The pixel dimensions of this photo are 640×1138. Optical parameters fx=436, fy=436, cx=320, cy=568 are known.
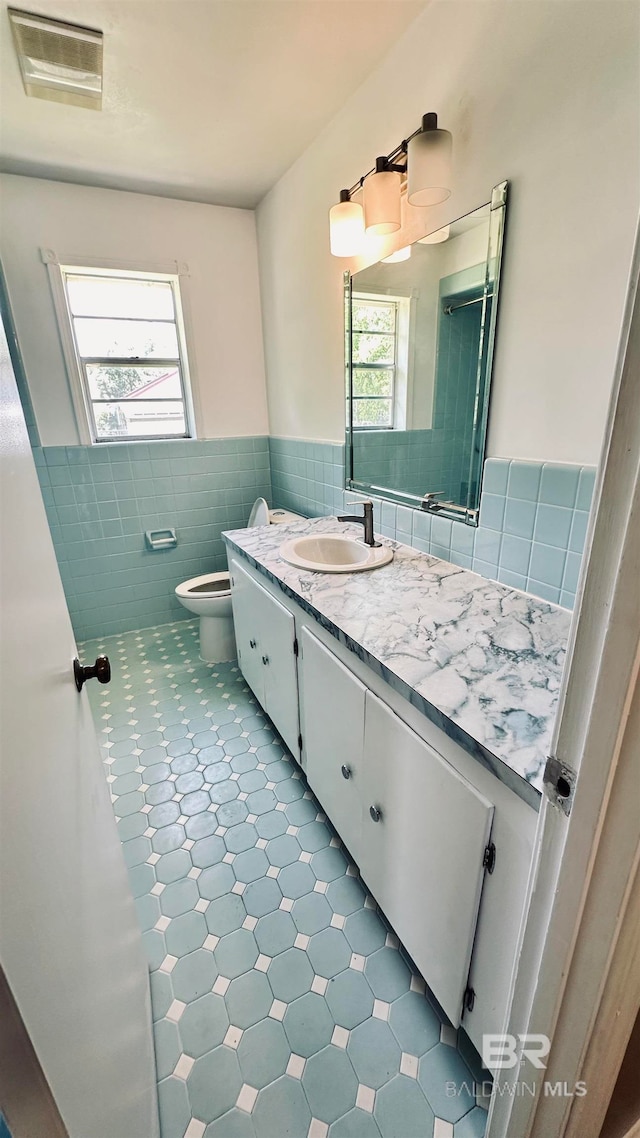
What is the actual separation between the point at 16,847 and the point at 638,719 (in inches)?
23.4

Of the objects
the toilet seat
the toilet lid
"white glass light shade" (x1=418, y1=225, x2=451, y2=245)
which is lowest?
the toilet seat

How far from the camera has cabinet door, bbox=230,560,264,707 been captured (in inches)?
69.7

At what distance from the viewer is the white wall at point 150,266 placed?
2.16 meters

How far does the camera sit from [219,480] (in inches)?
114

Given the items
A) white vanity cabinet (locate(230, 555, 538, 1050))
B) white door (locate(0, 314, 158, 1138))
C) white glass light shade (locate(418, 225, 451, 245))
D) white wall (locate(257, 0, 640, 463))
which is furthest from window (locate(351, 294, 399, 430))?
white door (locate(0, 314, 158, 1138))

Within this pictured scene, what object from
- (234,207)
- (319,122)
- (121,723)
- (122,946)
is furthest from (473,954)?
(234,207)

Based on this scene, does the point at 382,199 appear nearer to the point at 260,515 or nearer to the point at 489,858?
the point at 260,515

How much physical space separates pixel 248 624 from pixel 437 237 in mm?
1555

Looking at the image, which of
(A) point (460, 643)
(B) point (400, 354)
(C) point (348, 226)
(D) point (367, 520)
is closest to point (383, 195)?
(C) point (348, 226)

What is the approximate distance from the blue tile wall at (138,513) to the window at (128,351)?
18 cm

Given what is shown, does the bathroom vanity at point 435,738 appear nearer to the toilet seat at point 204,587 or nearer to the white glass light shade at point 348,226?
the toilet seat at point 204,587

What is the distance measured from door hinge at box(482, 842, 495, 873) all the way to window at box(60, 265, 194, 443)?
272 centimetres

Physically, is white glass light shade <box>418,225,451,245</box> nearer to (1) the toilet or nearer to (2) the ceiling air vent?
(2) the ceiling air vent

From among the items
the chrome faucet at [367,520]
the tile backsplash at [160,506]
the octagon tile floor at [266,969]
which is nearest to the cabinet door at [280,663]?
the octagon tile floor at [266,969]
